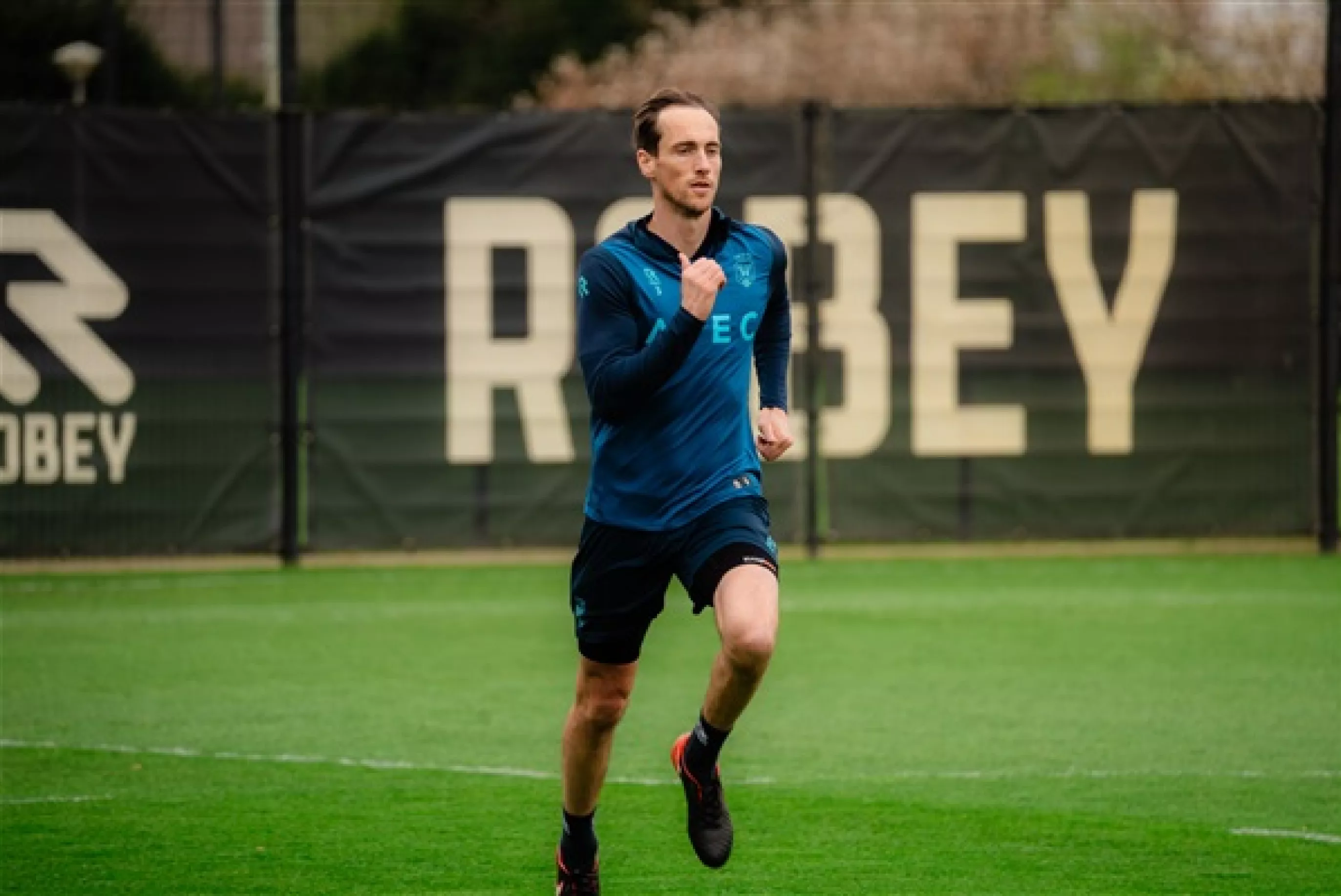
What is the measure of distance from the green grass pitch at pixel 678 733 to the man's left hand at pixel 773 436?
1.46 meters

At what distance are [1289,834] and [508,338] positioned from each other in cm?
886

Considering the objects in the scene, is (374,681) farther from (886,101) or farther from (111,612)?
(886,101)

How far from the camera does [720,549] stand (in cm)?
709

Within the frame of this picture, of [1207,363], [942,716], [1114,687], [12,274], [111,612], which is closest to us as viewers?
[942,716]

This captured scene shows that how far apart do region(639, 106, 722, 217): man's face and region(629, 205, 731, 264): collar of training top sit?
0.12 metres

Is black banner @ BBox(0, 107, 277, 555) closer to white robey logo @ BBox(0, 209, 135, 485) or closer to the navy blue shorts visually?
white robey logo @ BBox(0, 209, 135, 485)

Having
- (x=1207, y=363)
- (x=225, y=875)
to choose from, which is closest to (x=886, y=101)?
(x=1207, y=363)

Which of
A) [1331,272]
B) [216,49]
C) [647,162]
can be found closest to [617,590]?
[647,162]

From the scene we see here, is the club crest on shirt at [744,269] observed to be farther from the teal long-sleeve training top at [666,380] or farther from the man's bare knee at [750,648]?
the man's bare knee at [750,648]

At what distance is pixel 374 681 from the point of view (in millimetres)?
12023

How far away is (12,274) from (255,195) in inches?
65.7

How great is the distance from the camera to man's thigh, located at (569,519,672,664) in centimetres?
711

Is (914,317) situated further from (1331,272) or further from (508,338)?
(1331,272)

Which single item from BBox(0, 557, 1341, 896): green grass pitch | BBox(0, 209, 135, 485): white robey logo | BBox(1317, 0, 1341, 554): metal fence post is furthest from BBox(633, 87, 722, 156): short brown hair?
BBox(1317, 0, 1341, 554): metal fence post
